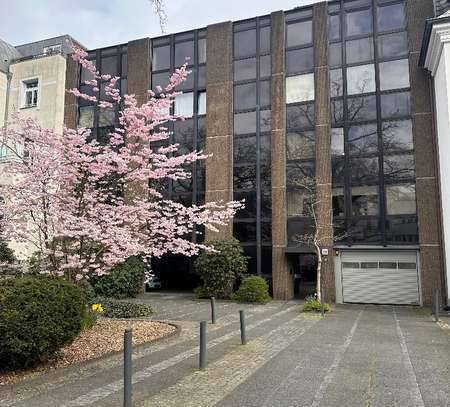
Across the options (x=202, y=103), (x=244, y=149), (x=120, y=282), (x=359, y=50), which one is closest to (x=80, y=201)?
(x=120, y=282)

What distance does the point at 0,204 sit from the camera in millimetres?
9641

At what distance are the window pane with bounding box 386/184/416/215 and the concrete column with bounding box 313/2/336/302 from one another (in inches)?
107

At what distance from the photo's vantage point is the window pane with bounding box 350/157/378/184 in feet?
66.6

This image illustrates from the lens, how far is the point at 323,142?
21.2 metres

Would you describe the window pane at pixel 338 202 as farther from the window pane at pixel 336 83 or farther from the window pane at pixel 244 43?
the window pane at pixel 244 43

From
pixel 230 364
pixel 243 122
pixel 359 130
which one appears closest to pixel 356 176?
pixel 359 130

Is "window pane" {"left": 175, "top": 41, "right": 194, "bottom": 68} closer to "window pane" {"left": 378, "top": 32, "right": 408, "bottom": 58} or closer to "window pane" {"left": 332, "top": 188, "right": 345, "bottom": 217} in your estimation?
"window pane" {"left": 378, "top": 32, "right": 408, "bottom": 58}

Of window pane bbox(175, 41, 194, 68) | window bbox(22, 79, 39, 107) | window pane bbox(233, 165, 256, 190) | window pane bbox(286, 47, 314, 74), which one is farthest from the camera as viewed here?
window bbox(22, 79, 39, 107)

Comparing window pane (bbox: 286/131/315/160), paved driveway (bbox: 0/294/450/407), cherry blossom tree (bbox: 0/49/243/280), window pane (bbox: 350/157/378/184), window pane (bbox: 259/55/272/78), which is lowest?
paved driveway (bbox: 0/294/450/407)

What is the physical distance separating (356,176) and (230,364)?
14715 mm

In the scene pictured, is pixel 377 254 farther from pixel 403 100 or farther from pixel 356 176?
pixel 403 100

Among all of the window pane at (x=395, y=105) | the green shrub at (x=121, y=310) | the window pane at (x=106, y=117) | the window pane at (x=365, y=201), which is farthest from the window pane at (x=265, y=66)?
the green shrub at (x=121, y=310)

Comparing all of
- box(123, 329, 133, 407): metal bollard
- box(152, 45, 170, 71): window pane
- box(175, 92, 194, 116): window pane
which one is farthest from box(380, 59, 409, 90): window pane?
box(123, 329, 133, 407): metal bollard

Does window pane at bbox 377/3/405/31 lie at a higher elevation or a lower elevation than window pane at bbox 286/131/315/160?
higher
